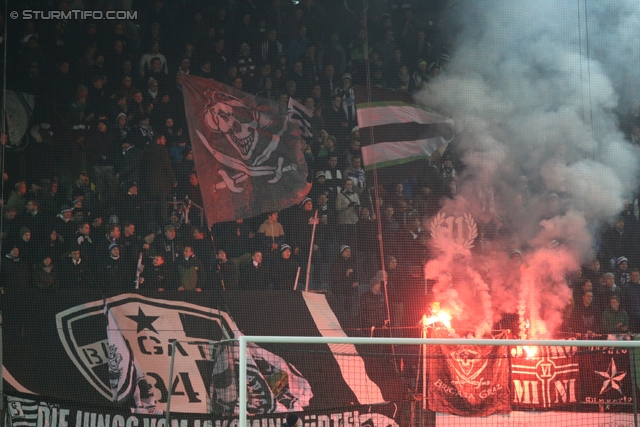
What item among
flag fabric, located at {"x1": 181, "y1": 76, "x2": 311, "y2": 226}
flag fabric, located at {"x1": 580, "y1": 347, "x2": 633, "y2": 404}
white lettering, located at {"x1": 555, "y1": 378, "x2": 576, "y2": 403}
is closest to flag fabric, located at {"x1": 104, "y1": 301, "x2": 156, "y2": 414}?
flag fabric, located at {"x1": 181, "y1": 76, "x2": 311, "y2": 226}

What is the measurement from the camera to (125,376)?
8.02m

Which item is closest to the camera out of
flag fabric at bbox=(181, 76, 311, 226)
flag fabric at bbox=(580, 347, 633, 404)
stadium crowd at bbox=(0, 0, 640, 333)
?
flag fabric at bbox=(580, 347, 633, 404)

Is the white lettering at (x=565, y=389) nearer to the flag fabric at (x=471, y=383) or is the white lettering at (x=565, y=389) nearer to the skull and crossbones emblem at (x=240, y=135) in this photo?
the flag fabric at (x=471, y=383)

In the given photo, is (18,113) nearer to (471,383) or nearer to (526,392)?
(471,383)

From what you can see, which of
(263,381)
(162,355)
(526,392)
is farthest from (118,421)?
(526,392)

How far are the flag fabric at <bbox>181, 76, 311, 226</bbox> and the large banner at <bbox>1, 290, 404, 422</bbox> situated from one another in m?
1.29

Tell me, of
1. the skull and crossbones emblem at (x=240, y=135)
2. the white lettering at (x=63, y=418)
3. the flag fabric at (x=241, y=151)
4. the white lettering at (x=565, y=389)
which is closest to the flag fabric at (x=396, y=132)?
the flag fabric at (x=241, y=151)

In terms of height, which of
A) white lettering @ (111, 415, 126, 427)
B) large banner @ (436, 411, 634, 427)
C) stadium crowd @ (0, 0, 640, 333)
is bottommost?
white lettering @ (111, 415, 126, 427)

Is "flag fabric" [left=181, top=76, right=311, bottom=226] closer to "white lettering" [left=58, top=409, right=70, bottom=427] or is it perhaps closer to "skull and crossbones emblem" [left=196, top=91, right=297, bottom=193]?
"skull and crossbones emblem" [left=196, top=91, right=297, bottom=193]

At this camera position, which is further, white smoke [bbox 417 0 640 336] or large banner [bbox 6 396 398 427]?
white smoke [bbox 417 0 640 336]

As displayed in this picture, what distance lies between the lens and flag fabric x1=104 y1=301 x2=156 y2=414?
7.99 meters

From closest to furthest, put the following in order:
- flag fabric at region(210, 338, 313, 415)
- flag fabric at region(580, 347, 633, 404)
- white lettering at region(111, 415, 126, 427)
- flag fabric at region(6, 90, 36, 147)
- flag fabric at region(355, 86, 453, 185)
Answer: flag fabric at region(210, 338, 313, 415)
flag fabric at region(580, 347, 633, 404)
white lettering at region(111, 415, 126, 427)
flag fabric at region(6, 90, 36, 147)
flag fabric at region(355, 86, 453, 185)

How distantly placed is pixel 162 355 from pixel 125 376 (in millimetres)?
461

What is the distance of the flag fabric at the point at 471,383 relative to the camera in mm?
7445
